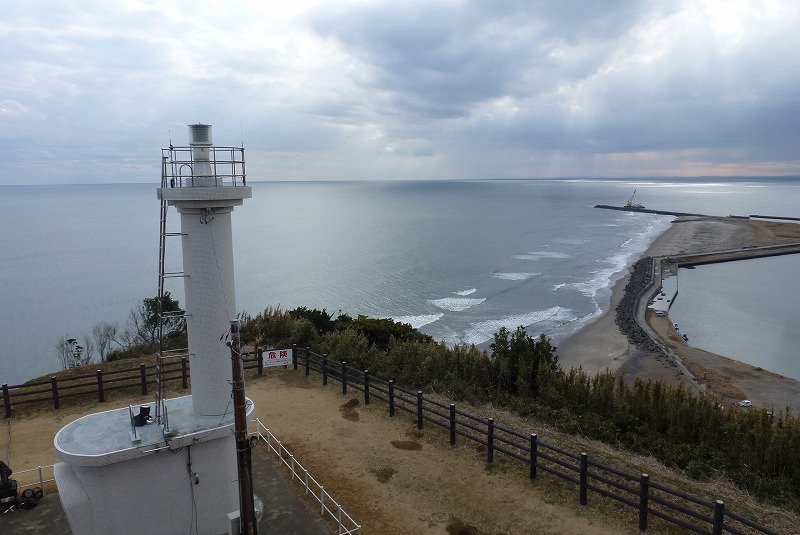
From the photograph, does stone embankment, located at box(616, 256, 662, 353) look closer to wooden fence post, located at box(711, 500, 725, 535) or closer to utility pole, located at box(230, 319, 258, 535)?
wooden fence post, located at box(711, 500, 725, 535)

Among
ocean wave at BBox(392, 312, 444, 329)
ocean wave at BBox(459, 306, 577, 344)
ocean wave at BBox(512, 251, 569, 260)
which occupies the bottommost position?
ocean wave at BBox(459, 306, 577, 344)

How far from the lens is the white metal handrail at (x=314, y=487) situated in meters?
8.09

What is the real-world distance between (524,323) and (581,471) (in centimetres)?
3046

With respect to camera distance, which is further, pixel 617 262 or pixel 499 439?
pixel 617 262

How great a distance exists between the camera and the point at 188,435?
25.1 feet

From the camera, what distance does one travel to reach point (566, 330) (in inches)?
1432

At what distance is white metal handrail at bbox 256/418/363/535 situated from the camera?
26.6ft

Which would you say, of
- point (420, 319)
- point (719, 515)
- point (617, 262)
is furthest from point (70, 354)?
point (617, 262)

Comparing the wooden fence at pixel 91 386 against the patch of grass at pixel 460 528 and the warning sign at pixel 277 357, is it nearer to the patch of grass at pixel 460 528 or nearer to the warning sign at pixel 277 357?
the warning sign at pixel 277 357

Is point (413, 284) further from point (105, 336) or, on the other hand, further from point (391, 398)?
point (391, 398)

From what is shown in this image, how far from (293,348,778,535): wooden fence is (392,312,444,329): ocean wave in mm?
22117

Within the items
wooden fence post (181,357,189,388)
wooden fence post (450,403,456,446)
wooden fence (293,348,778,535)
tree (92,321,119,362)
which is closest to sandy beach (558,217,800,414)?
wooden fence (293,348,778,535)

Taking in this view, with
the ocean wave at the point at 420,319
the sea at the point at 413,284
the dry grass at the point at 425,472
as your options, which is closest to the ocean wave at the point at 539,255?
the sea at the point at 413,284

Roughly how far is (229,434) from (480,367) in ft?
30.7
